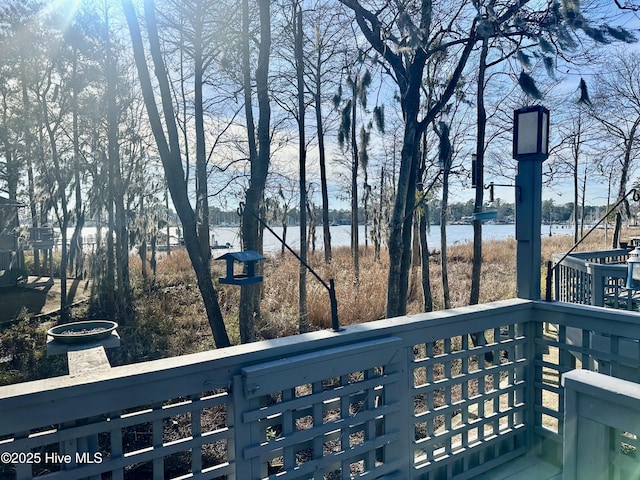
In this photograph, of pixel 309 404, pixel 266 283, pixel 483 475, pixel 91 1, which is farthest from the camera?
pixel 266 283

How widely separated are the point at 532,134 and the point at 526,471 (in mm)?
1791

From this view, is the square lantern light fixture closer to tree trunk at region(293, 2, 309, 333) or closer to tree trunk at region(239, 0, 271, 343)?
tree trunk at region(239, 0, 271, 343)

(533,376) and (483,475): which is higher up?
(533,376)

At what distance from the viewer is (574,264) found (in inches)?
209

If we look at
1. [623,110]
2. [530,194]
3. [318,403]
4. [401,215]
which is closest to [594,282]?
[401,215]

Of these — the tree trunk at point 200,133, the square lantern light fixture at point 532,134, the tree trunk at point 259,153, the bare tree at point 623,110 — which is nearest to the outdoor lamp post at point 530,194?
the square lantern light fixture at point 532,134

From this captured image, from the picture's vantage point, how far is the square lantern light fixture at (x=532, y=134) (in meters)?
2.40

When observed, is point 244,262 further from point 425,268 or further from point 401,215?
point 425,268

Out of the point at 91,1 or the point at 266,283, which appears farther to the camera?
the point at 266,283

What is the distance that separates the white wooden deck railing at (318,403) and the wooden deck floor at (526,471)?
0.05 metres

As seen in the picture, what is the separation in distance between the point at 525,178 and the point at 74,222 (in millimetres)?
12553

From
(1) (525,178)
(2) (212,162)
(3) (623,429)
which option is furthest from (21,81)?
(3) (623,429)

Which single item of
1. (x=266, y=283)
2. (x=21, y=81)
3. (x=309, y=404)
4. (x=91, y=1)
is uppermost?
(x=91, y=1)

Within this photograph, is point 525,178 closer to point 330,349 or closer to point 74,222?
point 330,349
